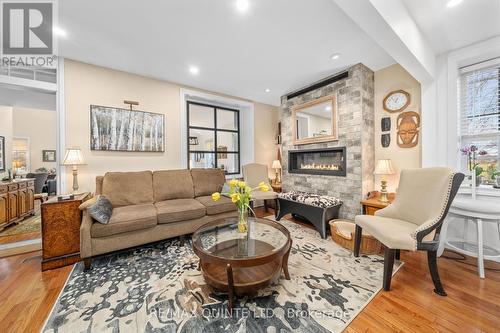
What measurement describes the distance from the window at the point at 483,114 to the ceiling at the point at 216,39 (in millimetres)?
982

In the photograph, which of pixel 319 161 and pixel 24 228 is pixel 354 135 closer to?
pixel 319 161

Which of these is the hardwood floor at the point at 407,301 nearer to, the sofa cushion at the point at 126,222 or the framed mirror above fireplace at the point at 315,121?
the sofa cushion at the point at 126,222

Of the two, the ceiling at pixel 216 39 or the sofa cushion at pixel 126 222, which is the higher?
the ceiling at pixel 216 39

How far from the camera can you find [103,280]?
176cm

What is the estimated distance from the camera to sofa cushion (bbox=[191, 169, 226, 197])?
326 centimetres

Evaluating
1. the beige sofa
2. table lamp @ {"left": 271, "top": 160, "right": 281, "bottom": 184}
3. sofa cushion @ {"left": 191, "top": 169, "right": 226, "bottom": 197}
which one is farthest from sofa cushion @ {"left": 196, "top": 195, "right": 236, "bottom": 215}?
table lamp @ {"left": 271, "top": 160, "right": 281, "bottom": 184}

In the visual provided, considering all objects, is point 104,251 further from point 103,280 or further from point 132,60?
point 132,60

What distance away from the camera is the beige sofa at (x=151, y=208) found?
2000mm

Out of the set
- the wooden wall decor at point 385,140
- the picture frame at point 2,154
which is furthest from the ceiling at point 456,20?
the picture frame at point 2,154

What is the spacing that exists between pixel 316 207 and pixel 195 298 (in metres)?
2.00

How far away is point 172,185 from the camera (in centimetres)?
304

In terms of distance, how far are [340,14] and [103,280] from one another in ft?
11.4

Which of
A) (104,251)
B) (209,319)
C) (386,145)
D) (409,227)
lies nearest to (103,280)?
(104,251)

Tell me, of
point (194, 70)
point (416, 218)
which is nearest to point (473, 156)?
point (416, 218)
